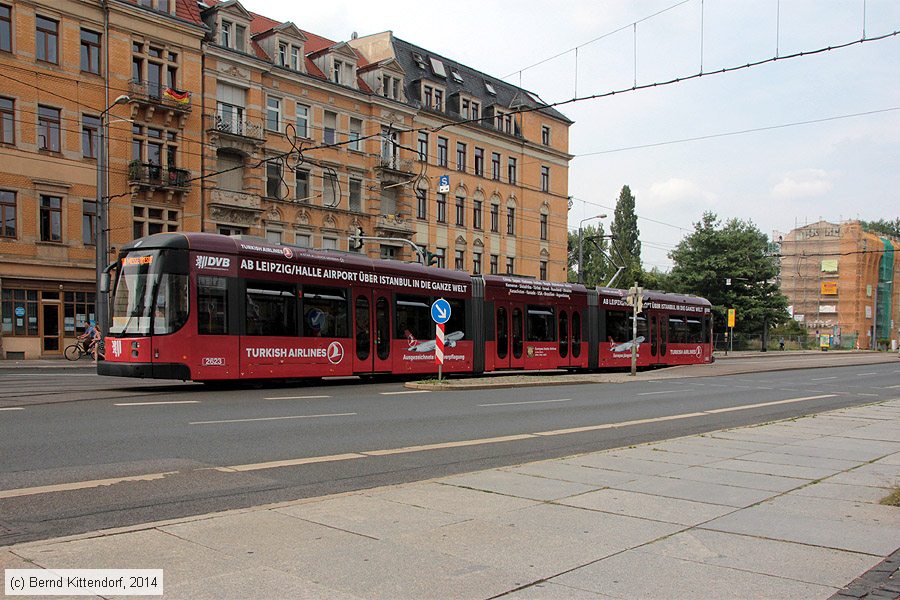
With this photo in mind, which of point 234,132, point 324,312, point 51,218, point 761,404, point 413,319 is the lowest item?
point 761,404

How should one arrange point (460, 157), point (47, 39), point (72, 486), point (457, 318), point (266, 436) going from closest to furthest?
point (72, 486) → point (266, 436) → point (457, 318) → point (47, 39) → point (460, 157)

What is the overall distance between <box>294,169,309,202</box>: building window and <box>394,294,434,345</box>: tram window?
20834 mm

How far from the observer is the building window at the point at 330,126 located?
148 feet

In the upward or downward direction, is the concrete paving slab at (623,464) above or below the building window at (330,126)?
below

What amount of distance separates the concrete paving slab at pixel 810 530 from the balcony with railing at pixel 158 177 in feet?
112

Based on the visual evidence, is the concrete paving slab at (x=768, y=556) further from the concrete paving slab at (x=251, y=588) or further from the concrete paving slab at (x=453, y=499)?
the concrete paving slab at (x=251, y=588)

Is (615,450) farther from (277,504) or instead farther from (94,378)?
(94,378)

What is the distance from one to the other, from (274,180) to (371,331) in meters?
22.3

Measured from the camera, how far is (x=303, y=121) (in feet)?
144

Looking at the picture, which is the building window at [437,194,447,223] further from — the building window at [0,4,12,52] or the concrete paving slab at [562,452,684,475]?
the concrete paving slab at [562,452,684,475]

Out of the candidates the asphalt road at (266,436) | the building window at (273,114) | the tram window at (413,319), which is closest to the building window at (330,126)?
the building window at (273,114)

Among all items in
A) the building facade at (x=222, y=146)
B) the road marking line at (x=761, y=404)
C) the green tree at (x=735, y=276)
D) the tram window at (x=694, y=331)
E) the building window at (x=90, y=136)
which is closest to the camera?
the road marking line at (x=761, y=404)

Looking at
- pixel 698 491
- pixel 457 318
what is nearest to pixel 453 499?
pixel 698 491

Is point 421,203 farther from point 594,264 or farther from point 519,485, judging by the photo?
point 594,264
